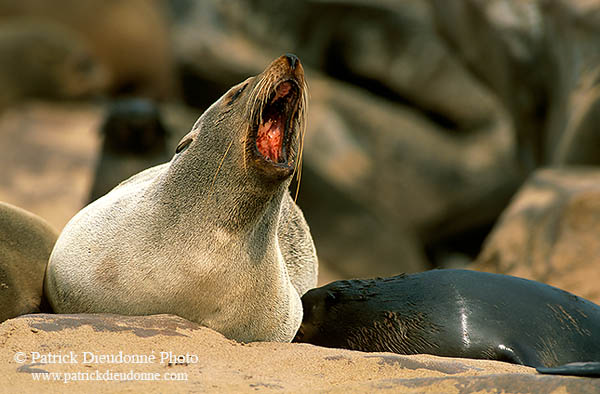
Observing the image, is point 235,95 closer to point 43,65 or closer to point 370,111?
point 370,111

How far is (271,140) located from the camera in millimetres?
4148

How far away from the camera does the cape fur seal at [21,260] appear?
4449 mm

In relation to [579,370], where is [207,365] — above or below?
below

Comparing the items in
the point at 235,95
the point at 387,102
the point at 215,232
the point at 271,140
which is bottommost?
the point at 387,102

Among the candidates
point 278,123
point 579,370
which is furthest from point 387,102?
point 579,370

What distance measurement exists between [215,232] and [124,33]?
13.3 metres

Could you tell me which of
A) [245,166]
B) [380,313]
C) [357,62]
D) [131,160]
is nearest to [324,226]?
[131,160]

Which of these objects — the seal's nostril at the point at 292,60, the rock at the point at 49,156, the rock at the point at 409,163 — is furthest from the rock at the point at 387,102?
the seal's nostril at the point at 292,60

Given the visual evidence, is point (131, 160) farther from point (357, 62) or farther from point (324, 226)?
point (357, 62)

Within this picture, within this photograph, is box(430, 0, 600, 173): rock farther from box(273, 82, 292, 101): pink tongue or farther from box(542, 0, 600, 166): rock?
box(273, 82, 292, 101): pink tongue

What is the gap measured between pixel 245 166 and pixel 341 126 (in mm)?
11115

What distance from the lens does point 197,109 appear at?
1596cm

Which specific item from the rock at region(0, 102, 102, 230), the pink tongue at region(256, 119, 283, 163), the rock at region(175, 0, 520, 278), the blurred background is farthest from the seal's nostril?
the rock at region(175, 0, 520, 278)

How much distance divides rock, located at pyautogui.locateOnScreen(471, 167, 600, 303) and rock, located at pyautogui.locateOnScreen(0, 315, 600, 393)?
4.07 m
